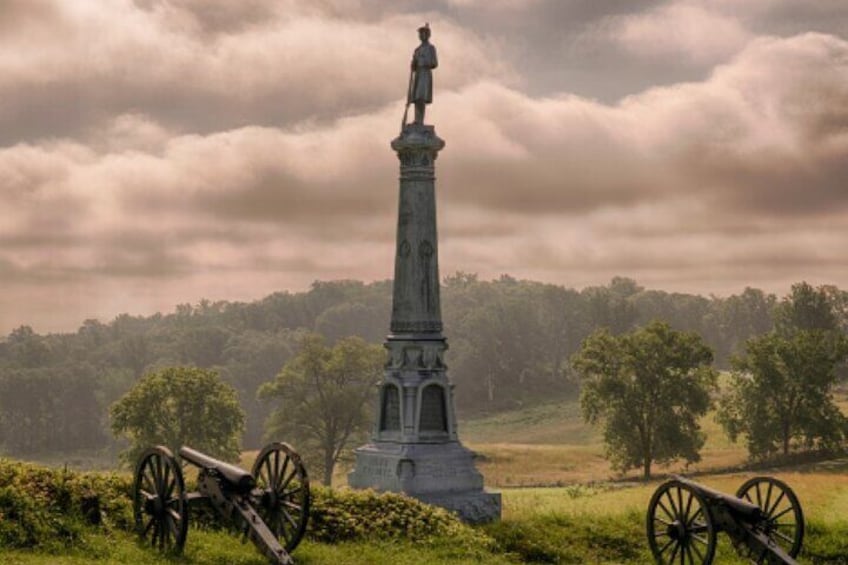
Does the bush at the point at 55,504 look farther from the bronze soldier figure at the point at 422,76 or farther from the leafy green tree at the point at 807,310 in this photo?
the leafy green tree at the point at 807,310

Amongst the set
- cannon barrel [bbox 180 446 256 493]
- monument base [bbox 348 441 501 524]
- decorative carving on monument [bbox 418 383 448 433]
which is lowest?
monument base [bbox 348 441 501 524]

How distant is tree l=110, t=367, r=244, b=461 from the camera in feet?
140

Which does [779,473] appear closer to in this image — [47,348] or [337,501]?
[337,501]

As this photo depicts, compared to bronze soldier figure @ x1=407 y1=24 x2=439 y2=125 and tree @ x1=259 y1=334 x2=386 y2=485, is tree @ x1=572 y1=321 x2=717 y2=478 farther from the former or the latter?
bronze soldier figure @ x1=407 y1=24 x2=439 y2=125

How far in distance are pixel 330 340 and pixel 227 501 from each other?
112052 millimetres

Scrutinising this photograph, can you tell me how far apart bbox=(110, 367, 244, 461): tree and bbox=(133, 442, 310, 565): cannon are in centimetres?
2663

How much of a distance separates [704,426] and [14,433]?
218 feet

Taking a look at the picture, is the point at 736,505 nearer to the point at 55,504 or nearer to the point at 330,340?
the point at 55,504

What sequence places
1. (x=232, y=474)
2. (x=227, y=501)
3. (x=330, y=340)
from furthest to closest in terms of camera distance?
(x=330, y=340), (x=227, y=501), (x=232, y=474)

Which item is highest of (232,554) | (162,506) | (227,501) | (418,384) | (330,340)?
(330,340)

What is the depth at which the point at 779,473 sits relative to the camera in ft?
145

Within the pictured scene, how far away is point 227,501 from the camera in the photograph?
15.9 m

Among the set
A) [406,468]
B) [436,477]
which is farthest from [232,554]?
[436,477]

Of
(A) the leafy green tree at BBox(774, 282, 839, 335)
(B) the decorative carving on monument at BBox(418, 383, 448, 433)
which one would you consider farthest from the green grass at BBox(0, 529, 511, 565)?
(A) the leafy green tree at BBox(774, 282, 839, 335)
